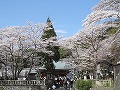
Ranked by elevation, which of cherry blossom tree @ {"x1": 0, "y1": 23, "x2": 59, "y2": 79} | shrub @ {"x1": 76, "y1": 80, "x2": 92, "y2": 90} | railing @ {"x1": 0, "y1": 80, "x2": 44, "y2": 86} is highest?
cherry blossom tree @ {"x1": 0, "y1": 23, "x2": 59, "y2": 79}

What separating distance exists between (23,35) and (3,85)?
Result: 6.07m

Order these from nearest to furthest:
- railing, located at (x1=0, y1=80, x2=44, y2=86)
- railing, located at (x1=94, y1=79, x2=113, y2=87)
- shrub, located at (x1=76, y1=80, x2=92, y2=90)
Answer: railing, located at (x1=94, y1=79, x2=113, y2=87) < shrub, located at (x1=76, y1=80, x2=92, y2=90) < railing, located at (x1=0, y1=80, x2=44, y2=86)

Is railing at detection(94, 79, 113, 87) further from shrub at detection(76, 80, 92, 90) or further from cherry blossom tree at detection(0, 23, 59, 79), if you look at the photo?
cherry blossom tree at detection(0, 23, 59, 79)

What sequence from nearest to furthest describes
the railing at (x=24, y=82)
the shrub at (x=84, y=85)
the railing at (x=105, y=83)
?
the railing at (x=105, y=83)
the shrub at (x=84, y=85)
the railing at (x=24, y=82)

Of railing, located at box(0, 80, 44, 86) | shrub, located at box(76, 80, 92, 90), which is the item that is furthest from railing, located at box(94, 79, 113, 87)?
railing, located at box(0, 80, 44, 86)

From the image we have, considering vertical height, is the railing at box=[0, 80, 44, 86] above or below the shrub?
above

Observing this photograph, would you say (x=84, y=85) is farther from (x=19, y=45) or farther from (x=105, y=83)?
(x=19, y=45)

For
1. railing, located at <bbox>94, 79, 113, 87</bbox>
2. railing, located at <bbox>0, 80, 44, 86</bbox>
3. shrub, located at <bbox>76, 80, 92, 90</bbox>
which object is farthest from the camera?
railing, located at <bbox>0, 80, 44, 86</bbox>

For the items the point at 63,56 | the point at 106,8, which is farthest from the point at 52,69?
the point at 106,8

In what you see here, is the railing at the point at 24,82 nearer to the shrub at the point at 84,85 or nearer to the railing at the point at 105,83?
the shrub at the point at 84,85

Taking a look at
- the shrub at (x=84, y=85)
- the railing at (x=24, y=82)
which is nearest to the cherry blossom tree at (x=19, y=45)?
the railing at (x=24, y=82)

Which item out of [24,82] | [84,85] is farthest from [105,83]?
[24,82]

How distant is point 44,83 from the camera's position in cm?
3400

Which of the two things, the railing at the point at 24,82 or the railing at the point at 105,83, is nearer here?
the railing at the point at 105,83
